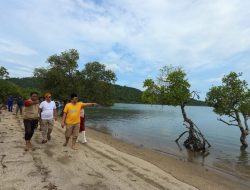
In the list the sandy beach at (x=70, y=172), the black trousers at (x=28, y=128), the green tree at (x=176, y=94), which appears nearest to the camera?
the sandy beach at (x=70, y=172)

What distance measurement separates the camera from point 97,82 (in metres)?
45.0

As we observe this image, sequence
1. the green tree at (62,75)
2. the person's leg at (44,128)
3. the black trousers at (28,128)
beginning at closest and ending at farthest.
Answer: the black trousers at (28,128) < the person's leg at (44,128) < the green tree at (62,75)

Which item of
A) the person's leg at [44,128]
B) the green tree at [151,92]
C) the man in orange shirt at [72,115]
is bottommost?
the person's leg at [44,128]

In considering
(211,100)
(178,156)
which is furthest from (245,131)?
(178,156)

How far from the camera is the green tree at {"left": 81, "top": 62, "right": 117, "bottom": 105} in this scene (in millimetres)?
44844

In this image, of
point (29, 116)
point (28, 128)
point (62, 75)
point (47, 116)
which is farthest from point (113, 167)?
point (62, 75)

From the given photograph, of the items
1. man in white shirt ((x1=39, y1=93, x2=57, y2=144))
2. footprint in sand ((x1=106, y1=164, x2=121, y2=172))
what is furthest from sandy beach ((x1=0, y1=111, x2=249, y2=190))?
man in white shirt ((x1=39, y1=93, x2=57, y2=144))

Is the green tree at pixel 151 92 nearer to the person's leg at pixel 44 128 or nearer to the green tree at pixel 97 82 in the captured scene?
the person's leg at pixel 44 128

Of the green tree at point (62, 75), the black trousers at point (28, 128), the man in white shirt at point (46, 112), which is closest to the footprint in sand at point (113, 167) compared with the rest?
the black trousers at point (28, 128)

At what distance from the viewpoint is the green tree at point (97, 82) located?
44.8m

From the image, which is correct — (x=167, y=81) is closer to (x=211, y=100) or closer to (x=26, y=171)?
(x=211, y=100)

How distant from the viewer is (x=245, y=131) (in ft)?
84.8

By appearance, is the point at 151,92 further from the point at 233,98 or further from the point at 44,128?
the point at 44,128

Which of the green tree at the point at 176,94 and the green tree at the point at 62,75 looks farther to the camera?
the green tree at the point at 62,75
